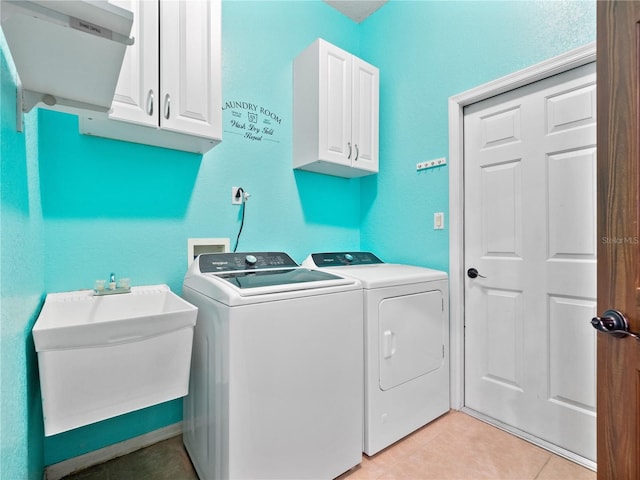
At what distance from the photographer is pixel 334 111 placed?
2.14 meters

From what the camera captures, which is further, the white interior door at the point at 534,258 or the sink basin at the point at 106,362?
the white interior door at the point at 534,258

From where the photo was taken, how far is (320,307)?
138cm

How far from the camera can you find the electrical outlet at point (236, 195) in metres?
2.00

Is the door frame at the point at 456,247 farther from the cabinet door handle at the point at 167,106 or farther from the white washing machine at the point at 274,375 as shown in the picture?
the cabinet door handle at the point at 167,106

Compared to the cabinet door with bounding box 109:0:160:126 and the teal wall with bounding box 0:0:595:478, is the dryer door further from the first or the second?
the cabinet door with bounding box 109:0:160:126

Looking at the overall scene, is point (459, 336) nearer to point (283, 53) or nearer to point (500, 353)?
point (500, 353)

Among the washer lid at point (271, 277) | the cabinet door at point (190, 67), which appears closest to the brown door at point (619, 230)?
the washer lid at point (271, 277)

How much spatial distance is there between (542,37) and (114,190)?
2408 millimetres

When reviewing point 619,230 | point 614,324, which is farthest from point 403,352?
point 619,230

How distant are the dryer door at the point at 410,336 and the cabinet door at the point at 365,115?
1071mm

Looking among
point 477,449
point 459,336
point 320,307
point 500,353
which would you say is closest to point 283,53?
point 320,307

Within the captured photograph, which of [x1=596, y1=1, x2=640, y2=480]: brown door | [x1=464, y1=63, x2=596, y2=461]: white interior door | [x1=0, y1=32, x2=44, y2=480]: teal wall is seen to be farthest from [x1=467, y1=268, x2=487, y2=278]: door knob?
[x1=0, y1=32, x2=44, y2=480]: teal wall

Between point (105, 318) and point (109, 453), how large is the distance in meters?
0.81

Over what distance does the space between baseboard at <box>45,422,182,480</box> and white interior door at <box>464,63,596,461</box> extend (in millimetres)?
1862
